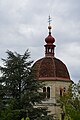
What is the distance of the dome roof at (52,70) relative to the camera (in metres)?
63.1

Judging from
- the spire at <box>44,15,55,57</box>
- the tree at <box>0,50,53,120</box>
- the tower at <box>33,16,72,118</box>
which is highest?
the spire at <box>44,15,55,57</box>

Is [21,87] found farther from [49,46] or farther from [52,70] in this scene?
[49,46]

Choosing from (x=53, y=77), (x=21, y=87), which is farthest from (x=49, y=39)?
(x=21, y=87)

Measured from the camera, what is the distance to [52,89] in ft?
207

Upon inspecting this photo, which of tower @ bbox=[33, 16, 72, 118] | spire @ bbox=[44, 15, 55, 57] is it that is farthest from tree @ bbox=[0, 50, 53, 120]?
spire @ bbox=[44, 15, 55, 57]

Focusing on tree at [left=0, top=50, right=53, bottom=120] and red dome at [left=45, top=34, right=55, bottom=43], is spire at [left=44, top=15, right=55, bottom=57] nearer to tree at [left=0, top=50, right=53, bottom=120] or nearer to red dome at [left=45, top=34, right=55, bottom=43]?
red dome at [left=45, top=34, right=55, bottom=43]

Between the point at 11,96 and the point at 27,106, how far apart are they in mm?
1538

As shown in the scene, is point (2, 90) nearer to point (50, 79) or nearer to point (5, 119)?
point (5, 119)

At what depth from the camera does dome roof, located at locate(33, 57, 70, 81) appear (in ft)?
207

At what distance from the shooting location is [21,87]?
36.7m

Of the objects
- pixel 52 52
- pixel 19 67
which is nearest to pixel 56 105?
pixel 52 52

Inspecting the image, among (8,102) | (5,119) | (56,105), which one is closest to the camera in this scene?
(5,119)

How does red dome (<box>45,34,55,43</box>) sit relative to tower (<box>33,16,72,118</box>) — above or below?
above

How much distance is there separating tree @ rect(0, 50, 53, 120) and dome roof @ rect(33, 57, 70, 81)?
25469 millimetres
